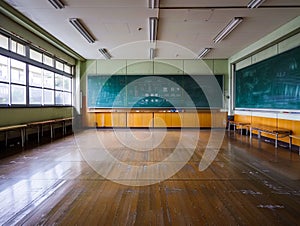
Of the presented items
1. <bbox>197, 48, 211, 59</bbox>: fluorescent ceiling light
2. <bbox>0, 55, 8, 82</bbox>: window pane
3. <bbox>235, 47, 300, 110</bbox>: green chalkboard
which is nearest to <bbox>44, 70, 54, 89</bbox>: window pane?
<bbox>0, 55, 8, 82</bbox>: window pane

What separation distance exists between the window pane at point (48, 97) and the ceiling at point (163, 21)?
74.2 inches

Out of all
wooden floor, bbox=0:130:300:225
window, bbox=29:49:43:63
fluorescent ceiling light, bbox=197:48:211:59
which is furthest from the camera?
fluorescent ceiling light, bbox=197:48:211:59

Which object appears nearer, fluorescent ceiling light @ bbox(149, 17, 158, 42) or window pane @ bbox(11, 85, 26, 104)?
fluorescent ceiling light @ bbox(149, 17, 158, 42)

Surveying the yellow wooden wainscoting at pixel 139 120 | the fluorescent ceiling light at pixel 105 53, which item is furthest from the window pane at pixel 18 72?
the yellow wooden wainscoting at pixel 139 120

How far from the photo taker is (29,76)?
285 inches

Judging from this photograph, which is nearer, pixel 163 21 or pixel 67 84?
pixel 163 21

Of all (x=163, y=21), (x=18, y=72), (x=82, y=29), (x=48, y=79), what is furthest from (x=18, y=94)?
(x=163, y=21)

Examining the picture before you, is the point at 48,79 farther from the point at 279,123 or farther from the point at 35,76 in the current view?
the point at 279,123

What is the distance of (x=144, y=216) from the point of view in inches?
91.8

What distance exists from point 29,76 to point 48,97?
1.55 metres

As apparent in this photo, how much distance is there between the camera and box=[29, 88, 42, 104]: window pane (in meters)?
7.41

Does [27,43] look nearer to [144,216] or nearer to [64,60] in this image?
[64,60]

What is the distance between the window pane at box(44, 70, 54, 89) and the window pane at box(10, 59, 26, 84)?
144cm

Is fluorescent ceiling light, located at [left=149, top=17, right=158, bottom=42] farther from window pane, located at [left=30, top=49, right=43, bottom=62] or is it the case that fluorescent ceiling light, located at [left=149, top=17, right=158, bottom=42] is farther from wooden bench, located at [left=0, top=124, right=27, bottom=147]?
wooden bench, located at [left=0, top=124, right=27, bottom=147]
